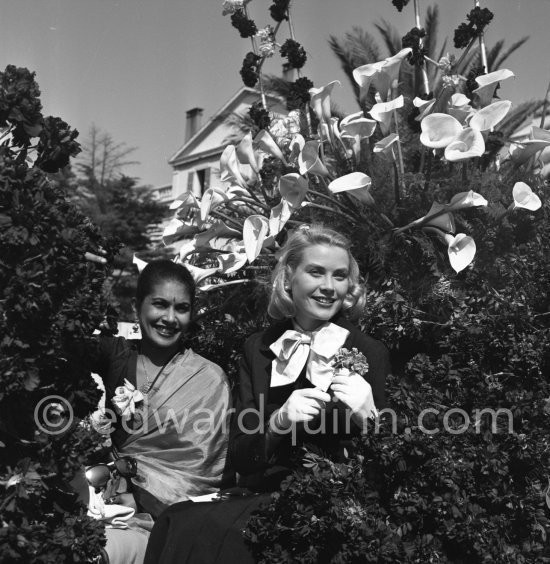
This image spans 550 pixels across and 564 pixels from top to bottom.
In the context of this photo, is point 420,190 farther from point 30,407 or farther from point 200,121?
point 200,121

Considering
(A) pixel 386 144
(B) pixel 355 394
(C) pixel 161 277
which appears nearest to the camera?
(B) pixel 355 394

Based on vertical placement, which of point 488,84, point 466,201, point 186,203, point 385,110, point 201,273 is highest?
point 488,84

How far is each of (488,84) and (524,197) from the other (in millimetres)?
638

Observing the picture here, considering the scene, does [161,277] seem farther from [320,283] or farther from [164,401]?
[320,283]

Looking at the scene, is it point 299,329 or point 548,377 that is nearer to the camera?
point 548,377

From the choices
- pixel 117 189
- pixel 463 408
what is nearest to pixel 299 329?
pixel 463 408

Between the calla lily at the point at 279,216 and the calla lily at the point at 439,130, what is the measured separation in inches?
25.2

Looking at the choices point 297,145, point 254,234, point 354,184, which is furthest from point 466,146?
point 254,234

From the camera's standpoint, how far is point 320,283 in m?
2.89

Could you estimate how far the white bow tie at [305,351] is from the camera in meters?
2.66

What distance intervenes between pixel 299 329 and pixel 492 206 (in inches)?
38.1

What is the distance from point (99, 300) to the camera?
2.57 meters

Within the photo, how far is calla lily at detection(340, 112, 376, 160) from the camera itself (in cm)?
334

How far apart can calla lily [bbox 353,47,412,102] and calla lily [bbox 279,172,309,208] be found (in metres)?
0.55
